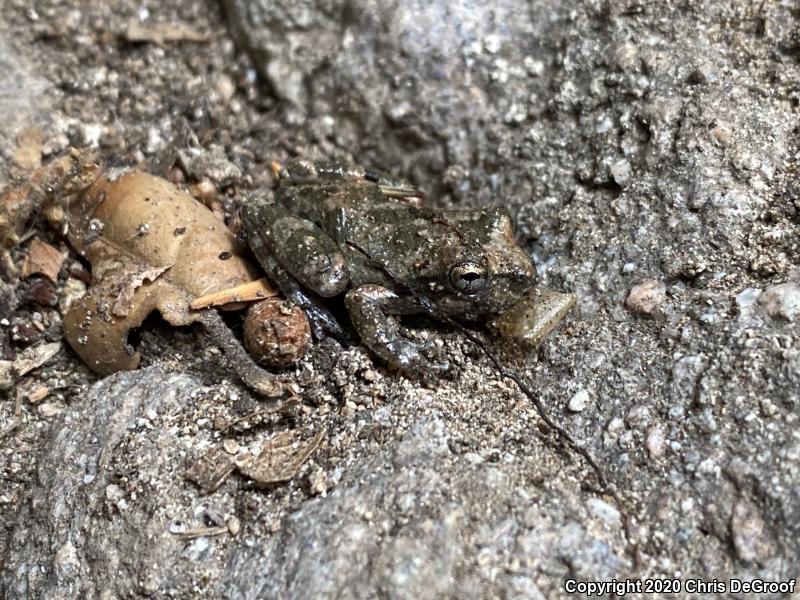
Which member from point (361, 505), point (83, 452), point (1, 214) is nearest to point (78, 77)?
point (1, 214)

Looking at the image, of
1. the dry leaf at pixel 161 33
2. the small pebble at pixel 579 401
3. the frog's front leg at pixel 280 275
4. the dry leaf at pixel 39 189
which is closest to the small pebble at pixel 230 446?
the frog's front leg at pixel 280 275

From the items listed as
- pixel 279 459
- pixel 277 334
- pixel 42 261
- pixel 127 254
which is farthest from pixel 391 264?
pixel 42 261

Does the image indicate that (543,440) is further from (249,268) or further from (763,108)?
(763,108)

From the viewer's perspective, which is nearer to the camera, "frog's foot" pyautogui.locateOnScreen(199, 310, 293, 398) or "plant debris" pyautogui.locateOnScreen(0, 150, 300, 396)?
"frog's foot" pyautogui.locateOnScreen(199, 310, 293, 398)

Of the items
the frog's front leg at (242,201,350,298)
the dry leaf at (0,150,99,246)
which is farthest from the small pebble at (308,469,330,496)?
the dry leaf at (0,150,99,246)

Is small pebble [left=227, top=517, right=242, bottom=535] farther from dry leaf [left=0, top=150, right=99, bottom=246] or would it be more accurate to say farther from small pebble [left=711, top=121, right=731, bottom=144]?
small pebble [left=711, top=121, right=731, bottom=144]

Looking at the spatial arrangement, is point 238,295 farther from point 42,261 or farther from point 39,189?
point 39,189
